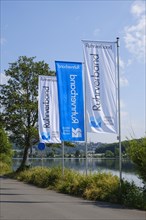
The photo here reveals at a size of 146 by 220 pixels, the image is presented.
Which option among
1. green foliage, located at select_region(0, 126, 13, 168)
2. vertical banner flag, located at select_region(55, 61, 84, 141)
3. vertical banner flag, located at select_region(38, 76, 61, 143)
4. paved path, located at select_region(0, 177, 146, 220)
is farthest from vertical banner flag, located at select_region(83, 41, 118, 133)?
green foliage, located at select_region(0, 126, 13, 168)

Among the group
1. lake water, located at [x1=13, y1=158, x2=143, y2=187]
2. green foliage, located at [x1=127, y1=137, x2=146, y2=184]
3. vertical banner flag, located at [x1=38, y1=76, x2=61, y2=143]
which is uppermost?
vertical banner flag, located at [x1=38, y1=76, x2=61, y2=143]

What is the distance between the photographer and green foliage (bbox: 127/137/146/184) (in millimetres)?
14273

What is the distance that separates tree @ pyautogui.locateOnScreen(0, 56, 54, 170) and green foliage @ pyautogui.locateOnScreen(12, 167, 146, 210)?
47.2ft

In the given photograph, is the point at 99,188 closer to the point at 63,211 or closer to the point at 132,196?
the point at 132,196

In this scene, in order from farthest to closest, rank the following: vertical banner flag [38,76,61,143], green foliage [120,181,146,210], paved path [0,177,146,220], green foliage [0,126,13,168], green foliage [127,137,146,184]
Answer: green foliage [0,126,13,168] → vertical banner flag [38,76,61,143] → green foliage [127,137,146,184] → green foliage [120,181,146,210] → paved path [0,177,146,220]

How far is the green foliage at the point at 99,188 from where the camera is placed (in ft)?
45.7

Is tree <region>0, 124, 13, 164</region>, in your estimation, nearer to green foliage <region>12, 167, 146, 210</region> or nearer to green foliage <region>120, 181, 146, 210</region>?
green foliage <region>12, 167, 146, 210</region>

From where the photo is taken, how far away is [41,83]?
2484cm

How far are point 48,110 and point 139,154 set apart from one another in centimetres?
1149

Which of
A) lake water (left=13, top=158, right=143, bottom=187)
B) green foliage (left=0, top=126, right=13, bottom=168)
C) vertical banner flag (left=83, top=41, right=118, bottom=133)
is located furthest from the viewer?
green foliage (left=0, top=126, right=13, bottom=168)

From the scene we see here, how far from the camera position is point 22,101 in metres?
37.5

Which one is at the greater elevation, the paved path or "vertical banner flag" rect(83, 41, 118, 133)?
"vertical banner flag" rect(83, 41, 118, 133)

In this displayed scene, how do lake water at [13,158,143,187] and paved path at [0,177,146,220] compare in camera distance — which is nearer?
paved path at [0,177,146,220]

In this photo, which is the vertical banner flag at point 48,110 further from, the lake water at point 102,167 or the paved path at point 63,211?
the paved path at point 63,211
